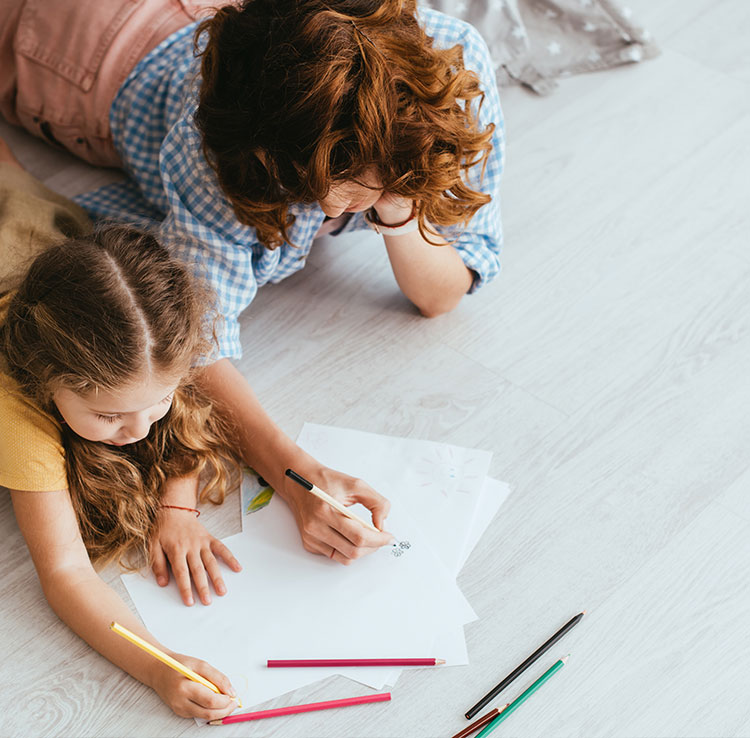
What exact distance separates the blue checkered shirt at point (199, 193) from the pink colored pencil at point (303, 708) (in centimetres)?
42

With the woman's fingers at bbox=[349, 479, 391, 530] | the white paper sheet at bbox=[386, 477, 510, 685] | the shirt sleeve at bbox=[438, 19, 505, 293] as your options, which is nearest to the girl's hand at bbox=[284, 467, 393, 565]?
the woman's fingers at bbox=[349, 479, 391, 530]

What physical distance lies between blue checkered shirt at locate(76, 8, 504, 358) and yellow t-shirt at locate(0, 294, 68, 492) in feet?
0.75

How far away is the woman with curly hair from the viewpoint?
0.92 m

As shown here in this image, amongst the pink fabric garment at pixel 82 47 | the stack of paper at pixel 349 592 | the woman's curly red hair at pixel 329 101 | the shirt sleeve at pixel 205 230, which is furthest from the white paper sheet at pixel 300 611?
the pink fabric garment at pixel 82 47

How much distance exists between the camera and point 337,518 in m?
1.04

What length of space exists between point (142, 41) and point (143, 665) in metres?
0.88

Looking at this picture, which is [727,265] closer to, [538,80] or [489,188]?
[489,188]

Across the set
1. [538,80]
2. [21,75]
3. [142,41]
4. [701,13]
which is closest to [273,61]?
[142,41]

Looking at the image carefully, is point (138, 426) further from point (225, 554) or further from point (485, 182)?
point (485, 182)

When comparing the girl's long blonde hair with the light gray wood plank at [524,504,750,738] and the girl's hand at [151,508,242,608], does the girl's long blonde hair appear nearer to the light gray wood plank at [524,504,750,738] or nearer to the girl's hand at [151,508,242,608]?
the girl's hand at [151,508,242,608]

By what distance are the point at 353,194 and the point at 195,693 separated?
20.4 inches

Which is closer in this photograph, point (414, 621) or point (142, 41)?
point (414, 621)

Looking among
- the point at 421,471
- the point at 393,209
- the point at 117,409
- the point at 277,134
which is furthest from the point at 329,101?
the point at 421,471

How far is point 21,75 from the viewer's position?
1459 mm
